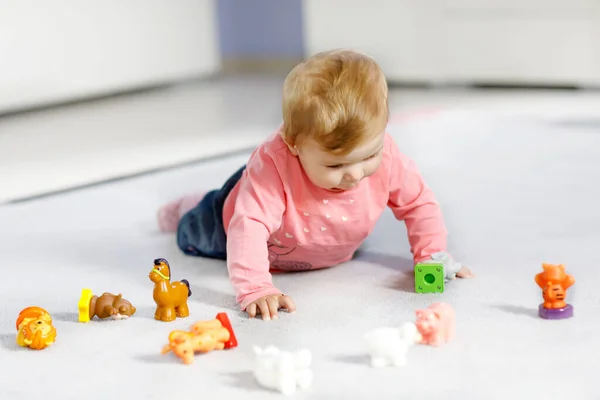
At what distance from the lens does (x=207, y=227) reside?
1270 millimetres

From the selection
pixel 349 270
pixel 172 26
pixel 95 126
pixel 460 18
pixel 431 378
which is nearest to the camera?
pixel 431 378

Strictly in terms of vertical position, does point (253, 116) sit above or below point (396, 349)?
below

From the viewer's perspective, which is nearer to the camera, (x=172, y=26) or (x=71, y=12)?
(x=71, y=12)

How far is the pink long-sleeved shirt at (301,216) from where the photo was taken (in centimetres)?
109

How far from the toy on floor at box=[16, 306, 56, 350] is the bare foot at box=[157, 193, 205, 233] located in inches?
16.1

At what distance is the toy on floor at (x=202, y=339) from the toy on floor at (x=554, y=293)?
1.13 feet

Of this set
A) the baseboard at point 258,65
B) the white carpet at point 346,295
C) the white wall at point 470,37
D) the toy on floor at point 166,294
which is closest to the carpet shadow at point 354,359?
the white carpet at point 346,295

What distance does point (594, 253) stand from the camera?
3.98 feet

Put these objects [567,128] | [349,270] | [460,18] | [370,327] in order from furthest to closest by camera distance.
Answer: [460,18]
[567,128]
[349,270]
[370,327]

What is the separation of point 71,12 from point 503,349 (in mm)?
2077

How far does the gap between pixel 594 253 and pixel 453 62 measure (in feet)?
5.18

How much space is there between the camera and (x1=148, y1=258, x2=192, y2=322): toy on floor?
104 centimetres

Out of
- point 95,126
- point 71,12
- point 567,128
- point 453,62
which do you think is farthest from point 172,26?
point 567,128

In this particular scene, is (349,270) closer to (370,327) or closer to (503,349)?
(370,327)
